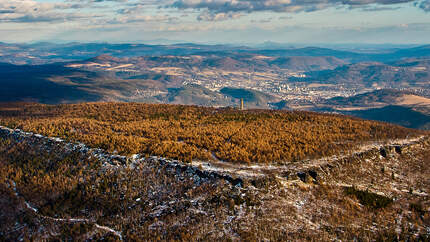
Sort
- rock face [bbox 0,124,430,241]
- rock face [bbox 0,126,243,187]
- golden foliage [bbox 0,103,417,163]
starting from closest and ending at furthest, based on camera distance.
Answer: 1. rock face [bbox 0,124,430,241]
2. rock face [bbox 0,126,243,187]
3. golden foliage [bbox 0,103,417,163]

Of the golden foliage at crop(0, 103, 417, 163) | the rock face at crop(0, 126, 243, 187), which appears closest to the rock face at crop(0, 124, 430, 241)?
the rock face at crop(0, 126, 243, 187)

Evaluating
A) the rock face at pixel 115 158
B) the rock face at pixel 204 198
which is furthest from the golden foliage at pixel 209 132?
the rock face at pixel 204 198

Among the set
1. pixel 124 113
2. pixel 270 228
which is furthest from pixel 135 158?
pixel 124 113

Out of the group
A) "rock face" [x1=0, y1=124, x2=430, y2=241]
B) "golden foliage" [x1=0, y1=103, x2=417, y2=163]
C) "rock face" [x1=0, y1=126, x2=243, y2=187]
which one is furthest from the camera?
"golden foliage" [x1=0, y1=103, x2=417, y2=163]

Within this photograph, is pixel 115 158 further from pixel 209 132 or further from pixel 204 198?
pixel 209 132

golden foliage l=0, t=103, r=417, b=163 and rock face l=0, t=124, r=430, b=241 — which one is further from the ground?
golden foliage l=0, t=103, r=417, b=163

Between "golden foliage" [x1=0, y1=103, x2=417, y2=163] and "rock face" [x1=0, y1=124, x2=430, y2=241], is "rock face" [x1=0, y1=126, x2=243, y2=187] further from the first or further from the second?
"golden foliage" [x1=0, y1=103, x2=417, y2=163]

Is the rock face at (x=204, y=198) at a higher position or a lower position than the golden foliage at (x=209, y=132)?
lower

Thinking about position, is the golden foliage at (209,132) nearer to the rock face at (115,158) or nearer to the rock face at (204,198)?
the rock face at (115,158)

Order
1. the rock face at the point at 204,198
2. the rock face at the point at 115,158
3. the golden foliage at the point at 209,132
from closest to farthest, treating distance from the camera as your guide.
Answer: the rock face at the point at 204,198, the rock face at the point at 115,158, the golden foliage at the point at 209,132

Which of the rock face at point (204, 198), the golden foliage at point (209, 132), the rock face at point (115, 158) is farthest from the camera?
the golden foliage at point (209, 132)

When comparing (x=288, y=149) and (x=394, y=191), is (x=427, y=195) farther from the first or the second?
(x=288, y=149)
